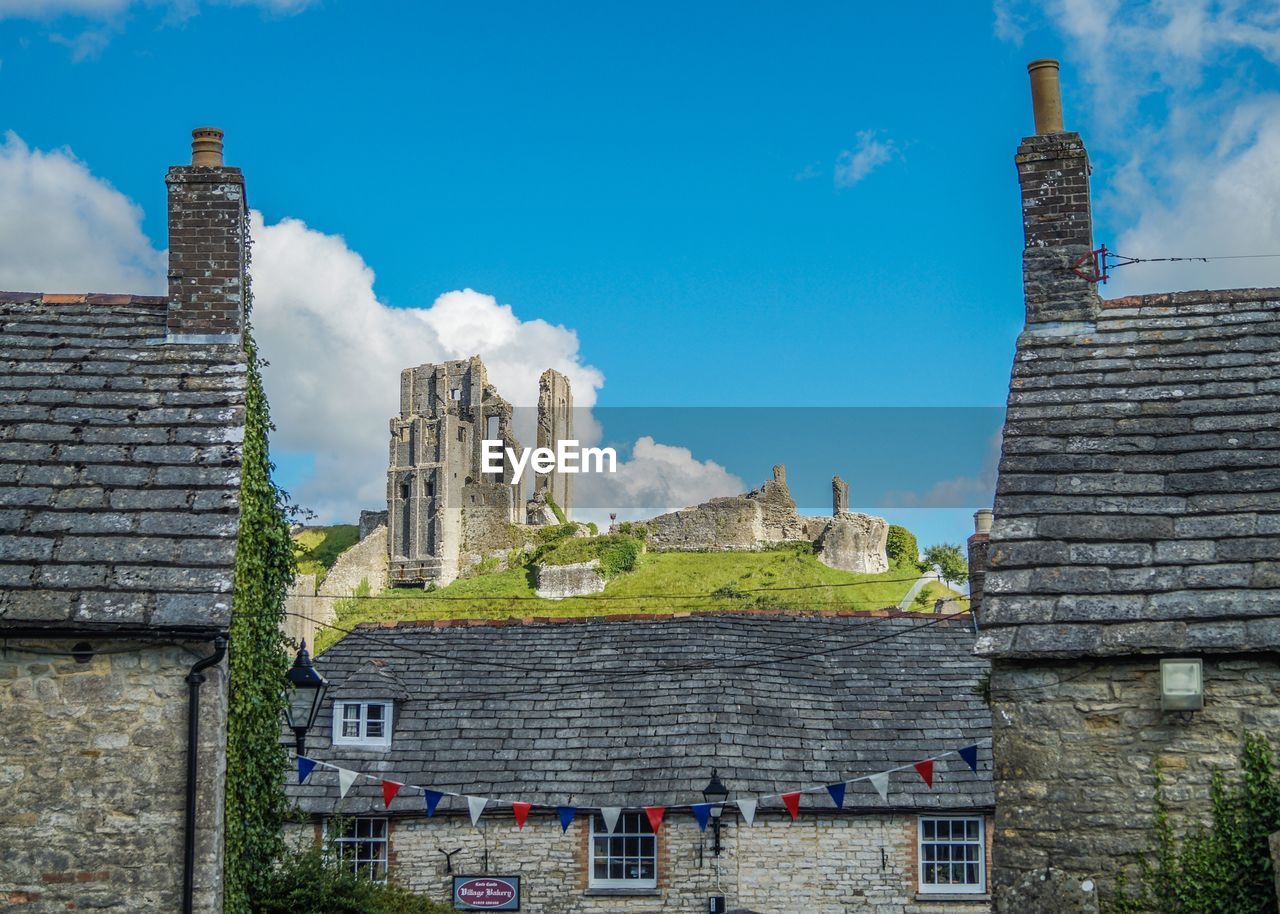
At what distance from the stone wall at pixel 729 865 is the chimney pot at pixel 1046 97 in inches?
379

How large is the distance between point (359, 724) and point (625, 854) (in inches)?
171

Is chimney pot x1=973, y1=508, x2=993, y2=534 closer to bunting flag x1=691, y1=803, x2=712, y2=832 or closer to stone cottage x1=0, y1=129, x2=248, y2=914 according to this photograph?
bunting flag x1=691, y1=803, x2=712, y2=832

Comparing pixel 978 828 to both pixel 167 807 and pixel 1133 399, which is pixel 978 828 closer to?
pixel 1133 399

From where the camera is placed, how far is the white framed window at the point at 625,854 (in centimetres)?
1819

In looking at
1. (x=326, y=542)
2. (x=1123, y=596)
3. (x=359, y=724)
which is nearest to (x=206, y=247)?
(x=1123, y=596)

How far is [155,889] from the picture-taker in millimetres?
9023

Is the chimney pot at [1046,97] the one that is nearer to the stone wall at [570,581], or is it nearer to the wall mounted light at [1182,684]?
the wall mounted light at [1182,684]

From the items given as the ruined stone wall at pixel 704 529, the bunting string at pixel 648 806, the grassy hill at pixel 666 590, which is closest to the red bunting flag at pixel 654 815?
the bunting string at pixel 648 806

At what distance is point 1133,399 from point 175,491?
7.10m

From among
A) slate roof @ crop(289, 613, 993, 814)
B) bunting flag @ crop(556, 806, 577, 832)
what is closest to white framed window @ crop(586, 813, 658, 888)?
slate roof @ crop(289, 613, 993, 814)

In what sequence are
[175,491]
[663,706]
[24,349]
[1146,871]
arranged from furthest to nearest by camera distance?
1. [663,706]
2. [24,349]
3. [175,491]
4. [1146,871]

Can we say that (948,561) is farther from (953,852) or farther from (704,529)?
(953,852)

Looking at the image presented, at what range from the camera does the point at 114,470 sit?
1026 cm

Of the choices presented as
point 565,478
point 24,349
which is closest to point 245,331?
point 24,349
